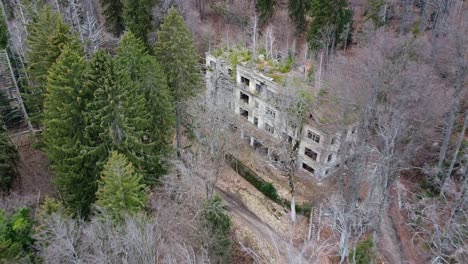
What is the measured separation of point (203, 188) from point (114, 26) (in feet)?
78.9

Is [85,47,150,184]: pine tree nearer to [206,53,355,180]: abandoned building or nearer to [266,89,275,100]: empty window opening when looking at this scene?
[206,53,355,180]: abandoned building

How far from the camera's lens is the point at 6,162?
27.7 meters

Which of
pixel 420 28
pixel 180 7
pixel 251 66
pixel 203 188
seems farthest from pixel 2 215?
pixel 420 28

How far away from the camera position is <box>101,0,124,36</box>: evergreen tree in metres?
42.3

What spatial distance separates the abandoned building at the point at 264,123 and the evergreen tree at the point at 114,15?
1116cm

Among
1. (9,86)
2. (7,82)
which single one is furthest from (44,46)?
(7,82)

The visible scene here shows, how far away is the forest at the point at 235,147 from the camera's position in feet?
68.5

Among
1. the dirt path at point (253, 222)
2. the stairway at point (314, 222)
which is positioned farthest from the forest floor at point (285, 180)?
the dirt path at point (253, 222)

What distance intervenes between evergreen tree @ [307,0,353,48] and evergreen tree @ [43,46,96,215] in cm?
2328

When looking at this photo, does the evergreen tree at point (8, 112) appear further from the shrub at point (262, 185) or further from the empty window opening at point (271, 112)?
the empty window opening at point (271, 112)

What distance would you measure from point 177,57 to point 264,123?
1159cm

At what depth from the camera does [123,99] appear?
75.6 ft

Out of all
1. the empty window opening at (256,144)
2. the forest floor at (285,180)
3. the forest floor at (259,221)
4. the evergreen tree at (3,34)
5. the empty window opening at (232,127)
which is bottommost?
the forest floor at (259,221)

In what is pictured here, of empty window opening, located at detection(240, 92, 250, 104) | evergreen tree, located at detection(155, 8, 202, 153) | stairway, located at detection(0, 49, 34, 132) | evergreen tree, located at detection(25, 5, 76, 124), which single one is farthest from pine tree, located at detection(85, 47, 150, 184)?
empty window opening, located at detection(240, 92, 250, 104)
